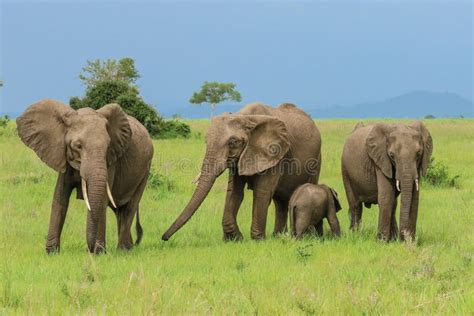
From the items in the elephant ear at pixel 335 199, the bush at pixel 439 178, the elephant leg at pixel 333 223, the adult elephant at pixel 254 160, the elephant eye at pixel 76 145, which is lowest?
the bush at pixel 439 178

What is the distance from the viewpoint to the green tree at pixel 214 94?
4090 inches

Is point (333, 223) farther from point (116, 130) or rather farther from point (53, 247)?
point (53, 247)

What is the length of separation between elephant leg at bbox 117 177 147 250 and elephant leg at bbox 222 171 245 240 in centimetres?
137

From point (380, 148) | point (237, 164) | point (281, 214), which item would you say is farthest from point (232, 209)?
point (380, 148)

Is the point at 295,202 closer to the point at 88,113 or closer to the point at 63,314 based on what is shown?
the point at 88,113

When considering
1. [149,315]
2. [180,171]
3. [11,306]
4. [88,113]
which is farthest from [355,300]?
[180,171]

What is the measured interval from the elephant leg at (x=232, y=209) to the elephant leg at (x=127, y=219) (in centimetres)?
137

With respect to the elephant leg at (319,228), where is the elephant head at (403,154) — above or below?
above

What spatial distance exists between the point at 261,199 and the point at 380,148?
6.66 ft

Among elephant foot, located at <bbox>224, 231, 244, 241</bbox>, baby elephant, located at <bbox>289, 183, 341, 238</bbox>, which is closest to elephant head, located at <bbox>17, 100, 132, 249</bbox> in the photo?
elephant foot, located at <bbox>224, 231, 244, 241</bbox>

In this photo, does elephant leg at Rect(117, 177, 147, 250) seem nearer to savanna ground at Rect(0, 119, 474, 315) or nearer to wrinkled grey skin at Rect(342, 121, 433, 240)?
savanna ground at Rect(0, 119, 474, 315)

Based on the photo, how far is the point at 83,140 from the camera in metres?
9.48

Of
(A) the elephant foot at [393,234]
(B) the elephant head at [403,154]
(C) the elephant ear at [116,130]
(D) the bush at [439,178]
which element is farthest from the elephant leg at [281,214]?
(D) the bush at [439,178]

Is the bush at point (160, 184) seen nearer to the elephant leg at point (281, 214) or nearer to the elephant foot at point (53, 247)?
the elephant leg at point (281, 214)
